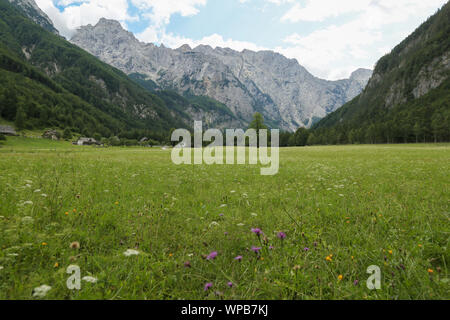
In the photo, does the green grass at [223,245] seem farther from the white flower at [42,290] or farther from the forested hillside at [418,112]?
the forested hillside at [418,112]

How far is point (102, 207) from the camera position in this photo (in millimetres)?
5637

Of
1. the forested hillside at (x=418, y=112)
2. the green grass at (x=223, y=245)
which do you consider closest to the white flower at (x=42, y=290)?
the green grass at (x=223, y=245)

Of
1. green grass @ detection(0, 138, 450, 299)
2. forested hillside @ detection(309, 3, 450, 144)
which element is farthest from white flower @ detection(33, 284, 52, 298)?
forested hillside @ detection(309, 3, 450, 144)

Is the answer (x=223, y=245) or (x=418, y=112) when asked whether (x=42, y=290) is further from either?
(x=418, y=112)

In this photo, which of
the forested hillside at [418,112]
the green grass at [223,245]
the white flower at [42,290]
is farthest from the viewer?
the forested hillside at [418,112]

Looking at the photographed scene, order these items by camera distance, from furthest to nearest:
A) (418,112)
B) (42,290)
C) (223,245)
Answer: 1. (418,112)
2. (223,245)
3. (42,290)

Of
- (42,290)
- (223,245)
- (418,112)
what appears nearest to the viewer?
(42,290)

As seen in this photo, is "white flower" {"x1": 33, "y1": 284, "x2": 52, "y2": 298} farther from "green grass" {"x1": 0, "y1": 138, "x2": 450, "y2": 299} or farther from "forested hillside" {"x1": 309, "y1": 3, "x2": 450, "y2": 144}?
"forested hillside" {"x1": 309, "y1": 3, "x2": 450, "y2": 144}

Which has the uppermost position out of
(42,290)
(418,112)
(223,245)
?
(418,112)

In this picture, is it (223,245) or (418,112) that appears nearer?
(223,245)

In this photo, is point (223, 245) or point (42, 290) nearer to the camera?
point (42, 290)

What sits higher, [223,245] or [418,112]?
[418,112]

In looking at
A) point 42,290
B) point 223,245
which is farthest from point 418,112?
point 42,290
